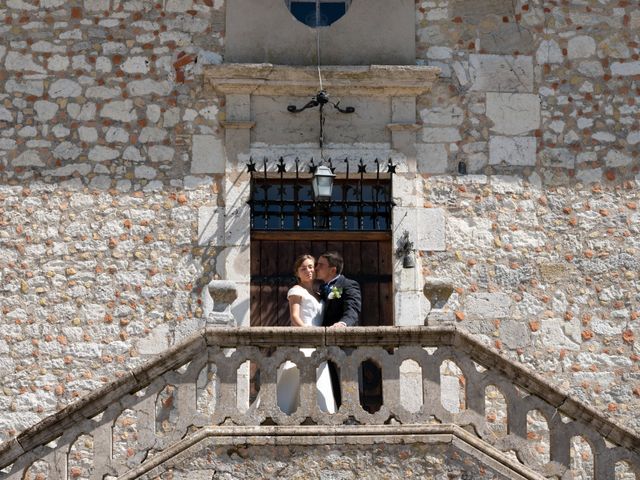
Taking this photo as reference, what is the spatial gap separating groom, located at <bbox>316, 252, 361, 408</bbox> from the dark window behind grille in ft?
4.61

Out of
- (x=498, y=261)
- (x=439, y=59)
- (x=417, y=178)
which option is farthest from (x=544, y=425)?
(x=439, y=59)

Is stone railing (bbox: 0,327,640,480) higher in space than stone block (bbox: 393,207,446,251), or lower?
lower

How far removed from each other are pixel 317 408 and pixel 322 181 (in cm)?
293

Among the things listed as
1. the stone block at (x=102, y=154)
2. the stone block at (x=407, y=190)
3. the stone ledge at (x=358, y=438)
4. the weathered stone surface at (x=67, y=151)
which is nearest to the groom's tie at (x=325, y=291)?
the stone ledge at (x=358, y=438)

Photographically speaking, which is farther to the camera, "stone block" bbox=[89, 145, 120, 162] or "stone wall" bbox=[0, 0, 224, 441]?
"stone block" bbox=[89, 145, 120, 162]

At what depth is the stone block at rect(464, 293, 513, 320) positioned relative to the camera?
13156 mm

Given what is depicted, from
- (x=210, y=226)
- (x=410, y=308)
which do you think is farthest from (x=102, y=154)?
(x=410, y=308)

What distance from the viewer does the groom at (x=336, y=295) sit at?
11.8 meters

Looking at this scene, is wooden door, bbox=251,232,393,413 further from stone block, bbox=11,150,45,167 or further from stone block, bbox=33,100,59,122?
stone block, bbox=33,100,59,122

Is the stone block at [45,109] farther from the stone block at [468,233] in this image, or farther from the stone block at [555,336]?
the stone block at [555,336]

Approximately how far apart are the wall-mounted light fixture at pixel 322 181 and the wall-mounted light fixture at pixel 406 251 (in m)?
0.76

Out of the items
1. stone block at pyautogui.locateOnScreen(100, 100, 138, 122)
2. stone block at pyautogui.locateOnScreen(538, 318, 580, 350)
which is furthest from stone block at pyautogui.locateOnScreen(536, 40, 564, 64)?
stone block at pyautogui.locateOnScreen(100, 100, 138, 122)

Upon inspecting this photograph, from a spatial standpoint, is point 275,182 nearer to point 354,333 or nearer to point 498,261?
point 498,261

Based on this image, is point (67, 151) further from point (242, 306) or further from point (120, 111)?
point (242, 306)
